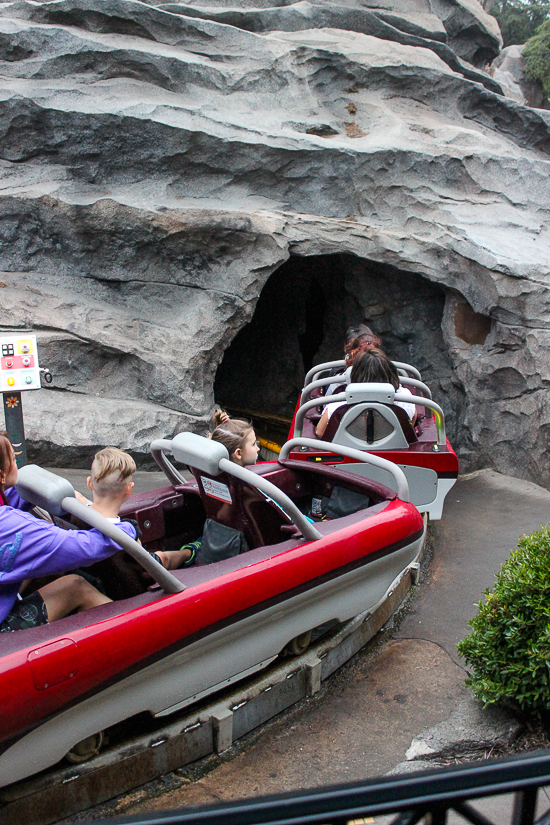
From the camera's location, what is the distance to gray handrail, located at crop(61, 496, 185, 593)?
212 cm

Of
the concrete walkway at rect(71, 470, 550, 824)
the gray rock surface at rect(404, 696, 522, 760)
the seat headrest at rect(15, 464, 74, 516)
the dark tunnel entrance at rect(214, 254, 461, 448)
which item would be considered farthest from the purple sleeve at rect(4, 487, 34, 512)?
the dark tunnel entrance at rect(214, 254, 461, 448)

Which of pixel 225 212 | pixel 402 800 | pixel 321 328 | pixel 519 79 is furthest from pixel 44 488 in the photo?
pixel 519 79

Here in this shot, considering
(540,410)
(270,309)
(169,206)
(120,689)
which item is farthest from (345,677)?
(270,309)

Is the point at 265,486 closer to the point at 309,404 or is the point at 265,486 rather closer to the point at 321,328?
the point at 309,404

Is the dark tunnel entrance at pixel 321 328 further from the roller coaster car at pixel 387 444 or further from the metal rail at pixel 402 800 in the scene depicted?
the metal rail at pixel 402 800

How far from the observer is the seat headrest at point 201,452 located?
254 centimetres

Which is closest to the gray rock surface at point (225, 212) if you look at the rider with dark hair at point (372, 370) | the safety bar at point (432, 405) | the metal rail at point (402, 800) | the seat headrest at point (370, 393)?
the safety bar at point (432, 405)

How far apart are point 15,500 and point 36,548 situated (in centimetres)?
58

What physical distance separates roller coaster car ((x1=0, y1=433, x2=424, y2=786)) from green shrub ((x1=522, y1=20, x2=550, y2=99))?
702 inches

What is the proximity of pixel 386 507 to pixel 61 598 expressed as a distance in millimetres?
1544

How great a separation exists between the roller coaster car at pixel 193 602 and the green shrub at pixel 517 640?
1.88 feet

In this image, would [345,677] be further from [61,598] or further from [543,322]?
[543,322]

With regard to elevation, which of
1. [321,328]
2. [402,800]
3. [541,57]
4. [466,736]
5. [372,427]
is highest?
[541,57]

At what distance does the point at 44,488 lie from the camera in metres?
2.25
